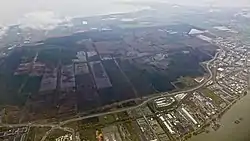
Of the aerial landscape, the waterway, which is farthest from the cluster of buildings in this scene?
the waterway

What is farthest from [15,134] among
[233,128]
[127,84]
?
[233,128]

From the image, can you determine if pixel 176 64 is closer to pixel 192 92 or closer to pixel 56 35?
pixel 192 92

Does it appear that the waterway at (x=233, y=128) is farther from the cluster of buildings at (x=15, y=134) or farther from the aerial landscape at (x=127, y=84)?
the cluster of buildings at (x=15, y=134)

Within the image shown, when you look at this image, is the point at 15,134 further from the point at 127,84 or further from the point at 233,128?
the point at 233,128

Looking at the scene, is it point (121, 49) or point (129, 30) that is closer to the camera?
point (121, 49)

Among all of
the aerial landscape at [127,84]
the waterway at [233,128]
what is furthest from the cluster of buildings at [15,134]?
the waterway at [233,128]

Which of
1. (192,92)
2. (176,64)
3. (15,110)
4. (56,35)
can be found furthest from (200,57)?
(56,35)
